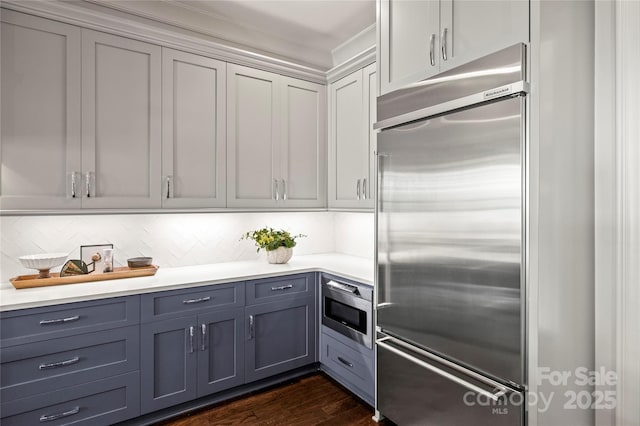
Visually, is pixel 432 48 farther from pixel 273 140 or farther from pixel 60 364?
pixel 60 364

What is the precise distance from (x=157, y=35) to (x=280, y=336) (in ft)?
7.43

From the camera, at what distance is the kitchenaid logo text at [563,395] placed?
→ 1.52m

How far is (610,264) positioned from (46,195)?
303 cm

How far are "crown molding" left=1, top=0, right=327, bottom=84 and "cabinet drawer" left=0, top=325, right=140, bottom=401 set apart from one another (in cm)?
186

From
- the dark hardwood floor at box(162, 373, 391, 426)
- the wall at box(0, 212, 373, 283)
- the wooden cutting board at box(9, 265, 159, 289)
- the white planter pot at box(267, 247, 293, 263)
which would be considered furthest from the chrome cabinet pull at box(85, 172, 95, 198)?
the dark hardwood floor at box(162, 373, 391, 426)

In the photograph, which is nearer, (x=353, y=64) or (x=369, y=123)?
(x=369, y=123)

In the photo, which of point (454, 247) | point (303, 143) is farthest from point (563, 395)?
point (303, 143)

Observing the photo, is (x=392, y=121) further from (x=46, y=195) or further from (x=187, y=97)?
(x=46, y=195)

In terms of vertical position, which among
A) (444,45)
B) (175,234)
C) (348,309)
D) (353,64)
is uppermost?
(353,64)

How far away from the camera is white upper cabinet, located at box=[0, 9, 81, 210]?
6.80 feet

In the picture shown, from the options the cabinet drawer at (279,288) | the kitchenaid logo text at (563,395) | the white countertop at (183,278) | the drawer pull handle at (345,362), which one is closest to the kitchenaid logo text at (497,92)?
the kitchenaid logo text at (563,395)

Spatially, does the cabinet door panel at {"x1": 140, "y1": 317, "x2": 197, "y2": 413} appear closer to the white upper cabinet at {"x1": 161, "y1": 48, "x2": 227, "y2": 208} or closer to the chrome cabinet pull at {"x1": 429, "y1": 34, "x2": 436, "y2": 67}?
the white upper cabinet at {"x1": 161, "y1": 48, "x2": 227, "y2": 208}

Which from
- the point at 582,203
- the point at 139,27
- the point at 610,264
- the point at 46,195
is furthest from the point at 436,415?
the point at 139,27

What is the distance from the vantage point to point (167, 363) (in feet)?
7.50
